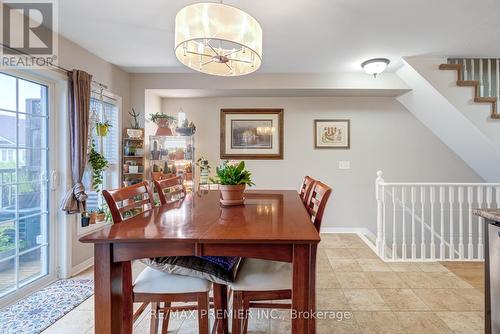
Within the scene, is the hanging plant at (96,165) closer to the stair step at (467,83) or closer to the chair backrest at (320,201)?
the chair backrest at (320,201)

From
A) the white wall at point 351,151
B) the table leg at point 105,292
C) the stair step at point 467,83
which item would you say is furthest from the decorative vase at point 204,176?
the stair step at point 467,83

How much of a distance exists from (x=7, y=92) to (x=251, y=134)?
9.24 ft

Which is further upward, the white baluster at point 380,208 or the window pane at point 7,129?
the window pane at point 7,129

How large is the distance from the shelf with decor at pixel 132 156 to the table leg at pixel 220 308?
7.99ft

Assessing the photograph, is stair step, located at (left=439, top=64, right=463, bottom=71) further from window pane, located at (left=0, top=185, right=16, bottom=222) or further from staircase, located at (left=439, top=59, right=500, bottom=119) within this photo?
window pane, located at (left=0, top=185, right=16, bottom=222)

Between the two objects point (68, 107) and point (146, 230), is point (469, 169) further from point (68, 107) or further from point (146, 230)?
point (68, 107)

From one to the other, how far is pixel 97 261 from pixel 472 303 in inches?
110

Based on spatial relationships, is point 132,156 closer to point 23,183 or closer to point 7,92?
point 23,183

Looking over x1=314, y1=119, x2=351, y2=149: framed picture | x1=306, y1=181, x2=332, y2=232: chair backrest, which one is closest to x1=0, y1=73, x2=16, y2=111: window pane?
x1=306, y1=181, x2=332, y2=232: chair backrest

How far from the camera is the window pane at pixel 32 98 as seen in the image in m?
2.27

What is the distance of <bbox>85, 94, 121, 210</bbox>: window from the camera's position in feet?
9.75

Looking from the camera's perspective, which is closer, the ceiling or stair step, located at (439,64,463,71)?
the ceiling

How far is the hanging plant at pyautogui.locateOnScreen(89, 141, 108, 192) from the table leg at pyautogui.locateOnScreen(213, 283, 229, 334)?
2.15m

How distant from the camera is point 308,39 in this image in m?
2.59
